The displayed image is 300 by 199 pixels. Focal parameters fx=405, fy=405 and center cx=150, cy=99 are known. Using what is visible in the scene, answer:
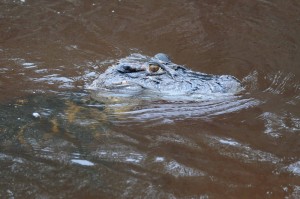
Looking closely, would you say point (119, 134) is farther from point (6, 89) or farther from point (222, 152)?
point (6, 89)

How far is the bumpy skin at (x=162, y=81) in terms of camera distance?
5.27 meters

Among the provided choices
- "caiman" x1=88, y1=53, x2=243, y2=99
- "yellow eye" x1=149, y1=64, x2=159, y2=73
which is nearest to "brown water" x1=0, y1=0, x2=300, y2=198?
"caiman" x1=88, y1=53, x2=243, y2=99

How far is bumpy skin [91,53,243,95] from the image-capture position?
527cm

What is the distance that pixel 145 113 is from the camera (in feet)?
15.7

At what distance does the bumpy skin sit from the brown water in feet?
0.94

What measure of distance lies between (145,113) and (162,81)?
796 millimetres

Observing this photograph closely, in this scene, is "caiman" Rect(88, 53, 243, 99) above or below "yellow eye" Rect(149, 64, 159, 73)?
below

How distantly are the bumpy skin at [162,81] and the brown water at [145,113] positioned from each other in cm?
29

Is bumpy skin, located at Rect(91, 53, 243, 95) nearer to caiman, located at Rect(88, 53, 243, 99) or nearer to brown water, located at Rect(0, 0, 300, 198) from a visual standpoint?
caiman, located at Rect(88, 53, 243, 99)

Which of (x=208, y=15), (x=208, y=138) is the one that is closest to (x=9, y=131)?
(x=208, y=138)

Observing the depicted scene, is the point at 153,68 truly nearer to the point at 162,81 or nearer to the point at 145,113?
the point at 162,81

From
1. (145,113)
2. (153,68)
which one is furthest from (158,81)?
(145,113)

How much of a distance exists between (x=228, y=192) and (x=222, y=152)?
66 cm

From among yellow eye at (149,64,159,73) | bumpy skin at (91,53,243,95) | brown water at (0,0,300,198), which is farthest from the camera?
yellow eye at (149,64,159,73)
